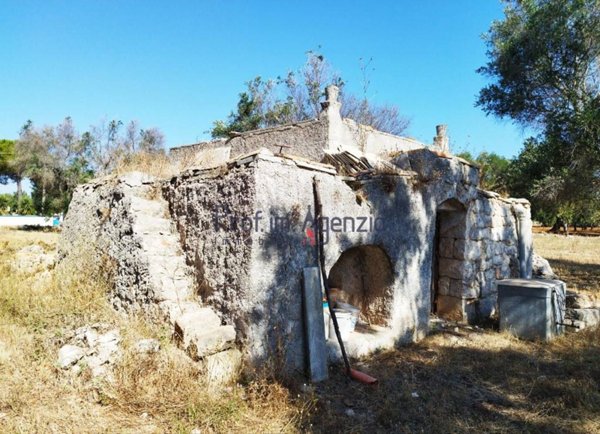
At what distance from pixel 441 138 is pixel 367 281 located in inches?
236

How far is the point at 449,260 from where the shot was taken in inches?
287

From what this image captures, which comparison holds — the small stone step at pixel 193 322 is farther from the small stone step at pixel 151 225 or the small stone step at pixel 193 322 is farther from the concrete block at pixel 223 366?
the small stone step at pixel 151 225

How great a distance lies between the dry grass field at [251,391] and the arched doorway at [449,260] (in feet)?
6.08

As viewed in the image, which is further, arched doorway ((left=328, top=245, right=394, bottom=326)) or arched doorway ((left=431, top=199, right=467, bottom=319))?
arched doorway ((left=431, top=199, right=467, bottom=319))

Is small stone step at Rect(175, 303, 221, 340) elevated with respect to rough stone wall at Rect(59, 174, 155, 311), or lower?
lower

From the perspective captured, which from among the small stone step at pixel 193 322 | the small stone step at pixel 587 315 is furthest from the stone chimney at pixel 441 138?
the small stone step at pixel 193 322

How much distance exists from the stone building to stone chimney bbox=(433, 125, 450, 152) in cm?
282

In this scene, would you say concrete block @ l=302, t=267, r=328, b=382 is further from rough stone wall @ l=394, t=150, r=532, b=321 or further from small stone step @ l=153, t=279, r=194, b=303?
rough stone wall @ l=394, t=150, r=532, b=321

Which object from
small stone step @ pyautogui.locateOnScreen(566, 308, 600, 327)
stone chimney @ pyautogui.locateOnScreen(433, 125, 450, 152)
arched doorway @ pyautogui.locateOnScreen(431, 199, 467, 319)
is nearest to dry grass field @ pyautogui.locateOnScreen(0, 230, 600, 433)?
small stone step @ pyautogui.locateOnScreen(566, 308, 600, 327)

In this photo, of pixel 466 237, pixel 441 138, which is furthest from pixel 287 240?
pixel 441 138

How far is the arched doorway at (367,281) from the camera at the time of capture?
5570 mm

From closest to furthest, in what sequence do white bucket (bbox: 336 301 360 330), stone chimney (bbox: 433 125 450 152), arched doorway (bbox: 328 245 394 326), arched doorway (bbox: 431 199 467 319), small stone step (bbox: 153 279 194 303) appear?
small stone step (bbox: 153 279 194 303) → white bucket (bbox: 336 301 360 330) → arched doorway (bbox: 328 245 394 326) → arched doorway (bbox: 431 199 467 319) → stone chimney (bbox: 433 125 450 152)

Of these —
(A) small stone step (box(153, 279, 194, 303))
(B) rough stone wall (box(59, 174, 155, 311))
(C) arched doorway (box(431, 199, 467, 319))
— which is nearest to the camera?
(A) small stone step (box(153, 279, 194, 303))

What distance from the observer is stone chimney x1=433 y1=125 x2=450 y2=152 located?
10.2 metres
